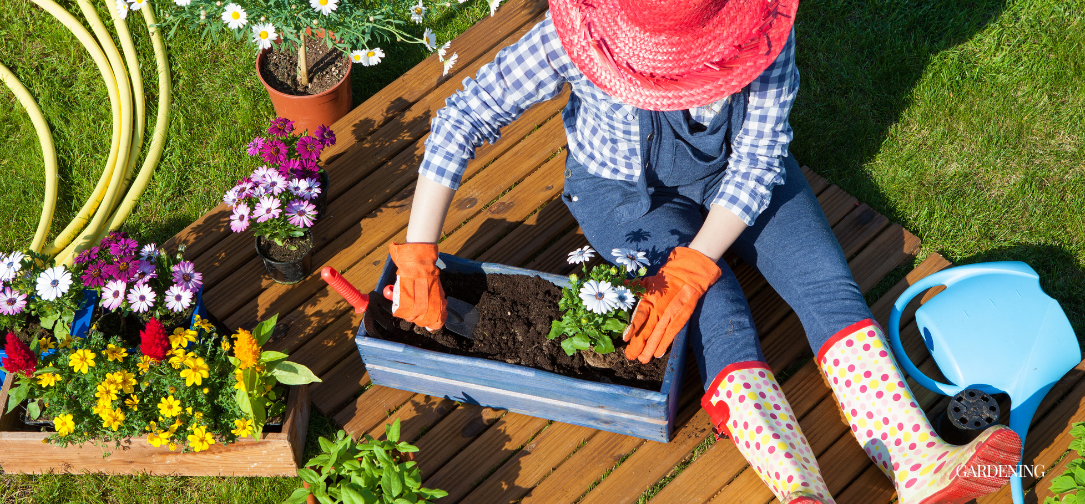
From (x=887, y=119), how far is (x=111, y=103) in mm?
3419

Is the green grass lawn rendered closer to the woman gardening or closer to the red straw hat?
the woman gardening

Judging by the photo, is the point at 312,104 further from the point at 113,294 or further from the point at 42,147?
the point at 42,147

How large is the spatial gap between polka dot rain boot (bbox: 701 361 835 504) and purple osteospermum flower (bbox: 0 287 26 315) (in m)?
2.12

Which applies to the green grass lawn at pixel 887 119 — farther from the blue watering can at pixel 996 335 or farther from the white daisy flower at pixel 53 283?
the white daisy flower at pixel 53 283

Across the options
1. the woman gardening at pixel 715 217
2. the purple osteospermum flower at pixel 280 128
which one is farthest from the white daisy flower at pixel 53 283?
the woman gardening at pixel 715 217

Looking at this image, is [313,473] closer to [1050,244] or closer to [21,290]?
[21,290]

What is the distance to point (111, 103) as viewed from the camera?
356cm

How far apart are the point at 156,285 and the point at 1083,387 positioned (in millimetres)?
3069

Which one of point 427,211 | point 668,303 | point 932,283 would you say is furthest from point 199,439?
point 932,283

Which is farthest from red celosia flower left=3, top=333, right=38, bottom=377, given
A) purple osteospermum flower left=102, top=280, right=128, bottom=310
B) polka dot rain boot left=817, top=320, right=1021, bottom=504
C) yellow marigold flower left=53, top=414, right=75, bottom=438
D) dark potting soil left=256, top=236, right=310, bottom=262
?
polka dot rain boot left=817, top=320, right=1021, bottom=504

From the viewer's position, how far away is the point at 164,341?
7.30ft

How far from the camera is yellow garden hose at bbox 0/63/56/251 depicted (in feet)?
10.6

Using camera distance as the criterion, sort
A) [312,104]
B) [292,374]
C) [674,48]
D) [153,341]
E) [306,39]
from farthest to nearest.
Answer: [306,39] → [312,104] → [292,374] → [153,341] → [674,48]

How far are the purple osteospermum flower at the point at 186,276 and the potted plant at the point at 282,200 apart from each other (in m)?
0.19
